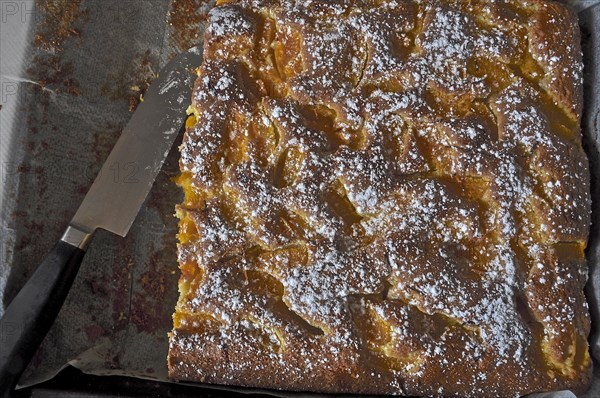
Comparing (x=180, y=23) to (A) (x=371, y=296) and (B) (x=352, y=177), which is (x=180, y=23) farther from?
(A) (x=371, y=296)

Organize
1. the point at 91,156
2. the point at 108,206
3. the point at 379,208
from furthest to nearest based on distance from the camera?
1. the point at 91,156
2. the point at 108,206
3. the point at 379,208

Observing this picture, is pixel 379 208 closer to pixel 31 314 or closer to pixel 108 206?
pixel 108 206

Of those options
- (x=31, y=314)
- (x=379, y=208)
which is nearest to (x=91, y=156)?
(x=31, y=314)

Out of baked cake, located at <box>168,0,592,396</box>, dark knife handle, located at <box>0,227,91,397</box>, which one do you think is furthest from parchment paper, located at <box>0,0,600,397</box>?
baked cake, located at <box>168,0,592,396</box>

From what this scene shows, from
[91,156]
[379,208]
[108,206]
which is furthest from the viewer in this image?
[91,156]

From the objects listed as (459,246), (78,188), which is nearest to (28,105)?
(78,188)

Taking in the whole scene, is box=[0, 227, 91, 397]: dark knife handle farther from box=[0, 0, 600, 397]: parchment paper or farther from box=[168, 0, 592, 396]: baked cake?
box=[168, 0, 592, 396]: baked cake

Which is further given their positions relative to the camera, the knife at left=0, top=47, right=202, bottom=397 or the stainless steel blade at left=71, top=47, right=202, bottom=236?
the stainless steel blade at left=71, top=47, right=202, bottom=236

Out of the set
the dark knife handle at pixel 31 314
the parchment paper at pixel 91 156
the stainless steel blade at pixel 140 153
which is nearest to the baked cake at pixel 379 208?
the stainless steel blade at pixel 140 153

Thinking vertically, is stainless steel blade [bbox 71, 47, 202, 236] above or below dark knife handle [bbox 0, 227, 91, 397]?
above
